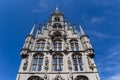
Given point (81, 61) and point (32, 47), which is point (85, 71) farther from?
point (32, 47)

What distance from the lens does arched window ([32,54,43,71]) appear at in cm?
1864

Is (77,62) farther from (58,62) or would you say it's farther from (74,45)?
(74,45)

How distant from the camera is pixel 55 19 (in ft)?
101

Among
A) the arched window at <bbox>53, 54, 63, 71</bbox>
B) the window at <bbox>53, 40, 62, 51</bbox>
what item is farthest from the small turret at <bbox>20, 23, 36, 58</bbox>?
the arched window at <bbox>53, 54, 63, 71</bbox>

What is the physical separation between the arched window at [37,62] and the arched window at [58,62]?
2002 millimetres

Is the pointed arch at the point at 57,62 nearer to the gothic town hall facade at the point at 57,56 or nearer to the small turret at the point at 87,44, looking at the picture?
the gothic town hall facade at the point at 57,56

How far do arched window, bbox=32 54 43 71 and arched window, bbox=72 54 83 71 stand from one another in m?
4.96

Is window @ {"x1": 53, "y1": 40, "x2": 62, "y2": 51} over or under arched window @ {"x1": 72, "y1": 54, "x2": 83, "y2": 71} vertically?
over

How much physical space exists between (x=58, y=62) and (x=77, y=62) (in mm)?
2835

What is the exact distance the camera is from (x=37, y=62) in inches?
767

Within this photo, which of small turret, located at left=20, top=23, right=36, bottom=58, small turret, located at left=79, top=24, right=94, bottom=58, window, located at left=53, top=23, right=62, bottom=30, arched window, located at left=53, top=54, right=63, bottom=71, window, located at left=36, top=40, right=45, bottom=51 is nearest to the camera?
arched window, located at left=53, top=54, right=63, bottom=71

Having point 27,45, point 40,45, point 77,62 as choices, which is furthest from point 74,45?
point 27,45

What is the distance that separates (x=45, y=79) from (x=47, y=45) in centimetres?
679

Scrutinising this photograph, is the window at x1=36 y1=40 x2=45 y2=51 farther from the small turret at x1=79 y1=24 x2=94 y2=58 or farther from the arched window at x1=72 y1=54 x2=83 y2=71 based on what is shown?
the small turret at x1=79 y1=24 x2=94 y2=58
